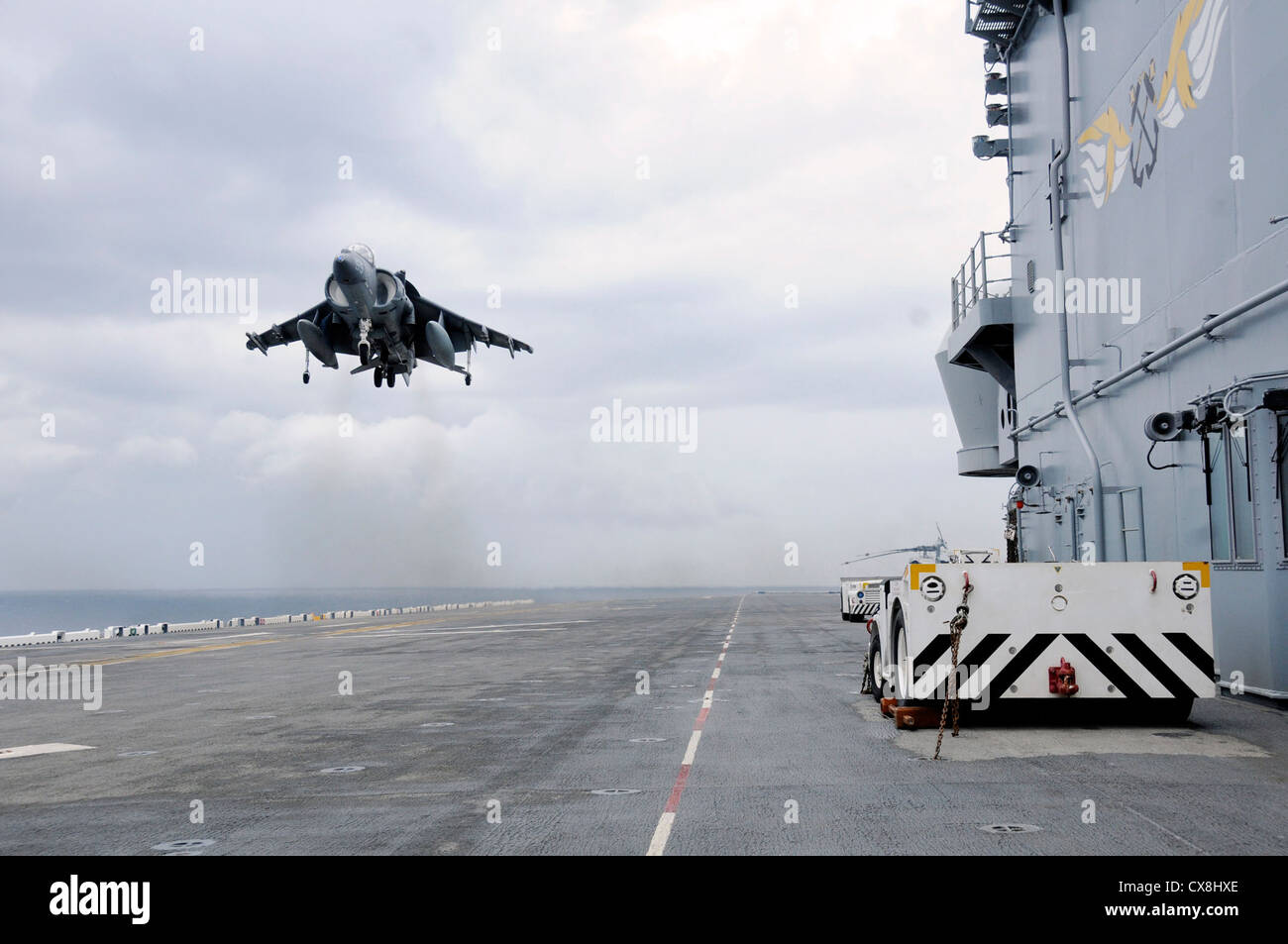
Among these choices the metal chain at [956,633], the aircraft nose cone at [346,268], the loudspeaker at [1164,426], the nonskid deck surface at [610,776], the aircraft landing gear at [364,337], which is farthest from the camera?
the aircraft landing gear at [364,337]

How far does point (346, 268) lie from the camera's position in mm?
29984

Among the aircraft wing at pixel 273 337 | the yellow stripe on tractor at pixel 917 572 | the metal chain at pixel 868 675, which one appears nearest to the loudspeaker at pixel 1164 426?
the metal chain at pixel 868 675

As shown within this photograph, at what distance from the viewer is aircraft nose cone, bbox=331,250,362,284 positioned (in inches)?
1175

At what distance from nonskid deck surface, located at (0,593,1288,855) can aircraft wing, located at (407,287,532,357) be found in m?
19.8

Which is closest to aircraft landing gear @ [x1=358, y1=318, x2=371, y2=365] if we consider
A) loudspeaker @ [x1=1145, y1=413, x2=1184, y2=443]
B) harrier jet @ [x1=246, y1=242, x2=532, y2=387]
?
harrier jet @ [x1=246, y1=242, x2=532, y2=387]

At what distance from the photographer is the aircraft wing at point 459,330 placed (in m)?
38.2

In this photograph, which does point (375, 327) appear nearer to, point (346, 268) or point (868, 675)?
point (346, 268)

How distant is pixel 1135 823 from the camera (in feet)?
25.6

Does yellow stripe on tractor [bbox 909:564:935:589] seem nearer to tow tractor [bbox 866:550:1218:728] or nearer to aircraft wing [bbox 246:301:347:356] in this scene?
tow tractor [bbox 866:550:1218:728]

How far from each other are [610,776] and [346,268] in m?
22.9

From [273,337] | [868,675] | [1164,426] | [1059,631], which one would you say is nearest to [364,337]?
[273,337]

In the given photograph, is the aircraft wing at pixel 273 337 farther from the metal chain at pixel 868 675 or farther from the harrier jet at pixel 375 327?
the metal chain at pixel 868 675

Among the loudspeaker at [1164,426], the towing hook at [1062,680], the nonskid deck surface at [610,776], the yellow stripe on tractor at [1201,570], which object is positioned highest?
the loudspeaker at [1164,426]

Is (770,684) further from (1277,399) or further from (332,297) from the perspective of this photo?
(332,297)
